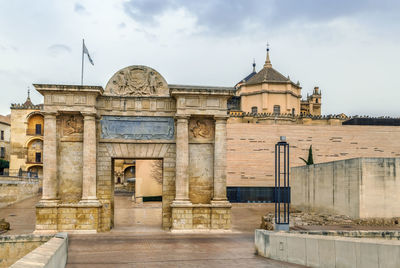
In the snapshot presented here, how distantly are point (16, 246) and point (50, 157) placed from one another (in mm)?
7094

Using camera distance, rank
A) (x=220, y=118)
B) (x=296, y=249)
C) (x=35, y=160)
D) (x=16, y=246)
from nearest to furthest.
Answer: (x=296, y=249), (x=16, y=246), (x=220, y=118), (x=35, y=160)

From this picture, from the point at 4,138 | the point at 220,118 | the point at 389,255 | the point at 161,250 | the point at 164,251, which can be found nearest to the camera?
the point at 389,255

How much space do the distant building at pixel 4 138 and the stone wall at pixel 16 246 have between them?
54466 mm

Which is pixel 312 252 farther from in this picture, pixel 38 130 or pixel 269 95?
pixel 38 130

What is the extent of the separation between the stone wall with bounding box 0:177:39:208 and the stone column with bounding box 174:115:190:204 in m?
24.3

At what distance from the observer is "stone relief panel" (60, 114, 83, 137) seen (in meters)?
20.2

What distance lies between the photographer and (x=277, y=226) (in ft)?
51.2

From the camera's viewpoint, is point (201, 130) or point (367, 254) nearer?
point (367, 254)

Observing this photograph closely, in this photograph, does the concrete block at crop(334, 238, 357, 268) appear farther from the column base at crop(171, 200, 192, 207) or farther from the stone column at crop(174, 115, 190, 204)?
the stone column at crop(174, 115, 190, 204)

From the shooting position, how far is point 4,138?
2534 inches

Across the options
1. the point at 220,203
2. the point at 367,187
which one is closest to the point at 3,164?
the point at 220,203

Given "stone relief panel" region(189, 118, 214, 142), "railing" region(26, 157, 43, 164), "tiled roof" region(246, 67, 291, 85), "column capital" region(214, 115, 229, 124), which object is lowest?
"railing" region(26, 157, 43, 164)

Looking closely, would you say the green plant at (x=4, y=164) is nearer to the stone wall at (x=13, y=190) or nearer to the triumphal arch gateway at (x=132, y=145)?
the stone wall at (x=13, y=190)

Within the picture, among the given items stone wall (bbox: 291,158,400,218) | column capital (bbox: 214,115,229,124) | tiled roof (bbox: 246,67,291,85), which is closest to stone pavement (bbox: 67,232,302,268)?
column capital (bbox: 214,115,229,124)
